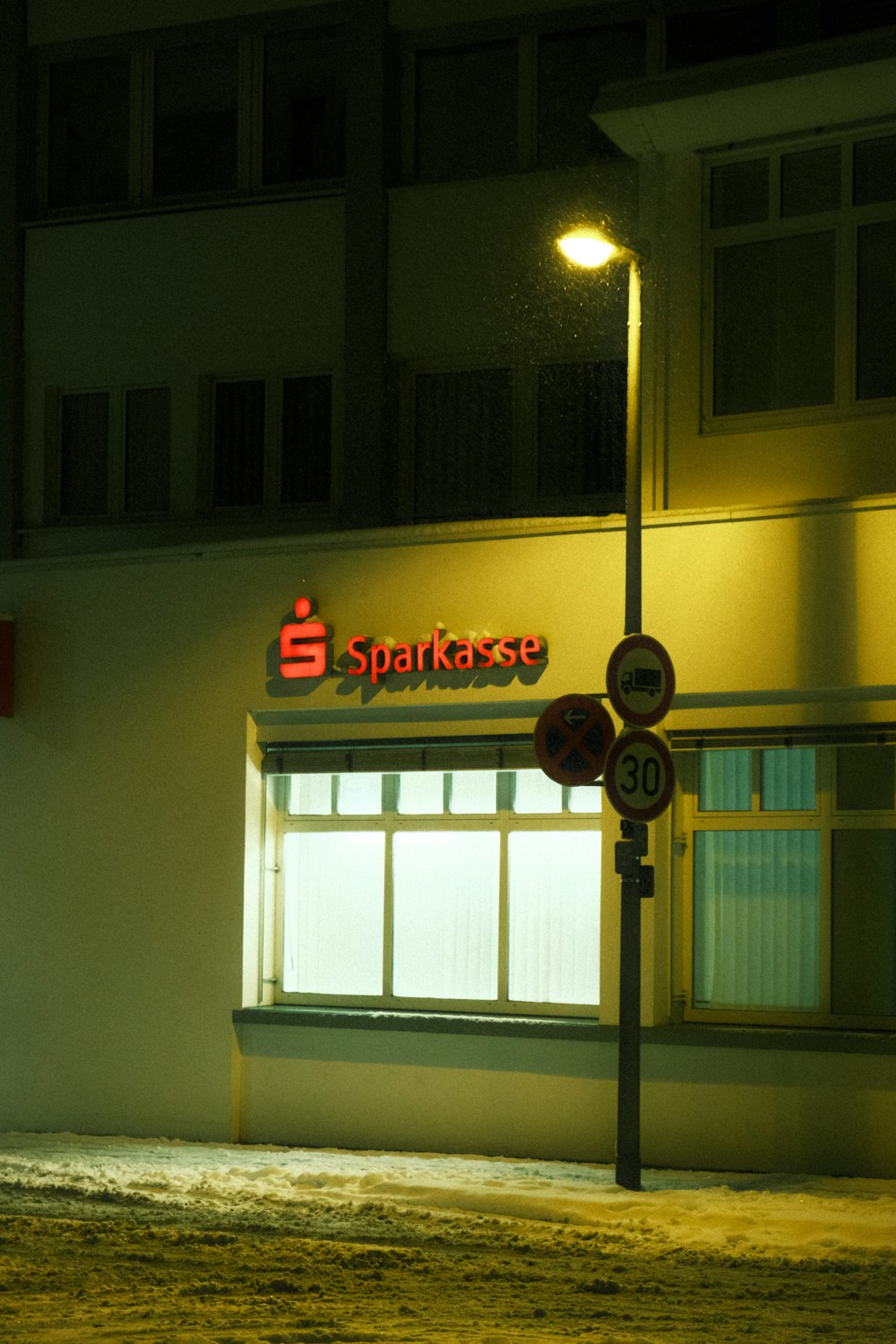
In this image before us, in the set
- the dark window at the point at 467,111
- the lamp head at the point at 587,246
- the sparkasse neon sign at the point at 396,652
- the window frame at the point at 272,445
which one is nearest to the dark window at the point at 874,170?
the lamp head at the point at 587,246

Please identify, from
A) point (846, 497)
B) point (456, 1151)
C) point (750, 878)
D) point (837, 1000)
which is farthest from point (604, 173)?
point (456, 1151)

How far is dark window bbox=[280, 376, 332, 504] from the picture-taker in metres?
16.5

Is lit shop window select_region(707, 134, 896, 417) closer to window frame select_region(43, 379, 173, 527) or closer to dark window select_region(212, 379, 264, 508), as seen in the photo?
dark window select_region(212, 379, 264, 508)

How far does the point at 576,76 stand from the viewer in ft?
52.5

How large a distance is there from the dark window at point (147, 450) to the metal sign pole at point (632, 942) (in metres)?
6.25

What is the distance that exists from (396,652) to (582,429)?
9.19 ft

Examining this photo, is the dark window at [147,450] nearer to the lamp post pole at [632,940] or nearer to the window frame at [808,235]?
the window frame at [808,235]

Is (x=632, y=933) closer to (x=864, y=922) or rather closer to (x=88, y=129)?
(x=864, y=922)

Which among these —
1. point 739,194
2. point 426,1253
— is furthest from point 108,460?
point 426,1253

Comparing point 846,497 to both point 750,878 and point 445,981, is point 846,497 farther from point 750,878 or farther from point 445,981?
point 445,981

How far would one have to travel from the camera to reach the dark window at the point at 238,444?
16766 millimetres

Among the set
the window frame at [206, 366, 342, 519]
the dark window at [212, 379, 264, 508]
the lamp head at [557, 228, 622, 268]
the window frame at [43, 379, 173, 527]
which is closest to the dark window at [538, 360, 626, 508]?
the window frame at [206, 366, 342, 519]

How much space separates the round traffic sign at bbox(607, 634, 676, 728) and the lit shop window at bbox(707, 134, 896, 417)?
2677 millimetres

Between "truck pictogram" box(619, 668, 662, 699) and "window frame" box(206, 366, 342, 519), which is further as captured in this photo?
"window frame" box(206, 366, 342, 519)
